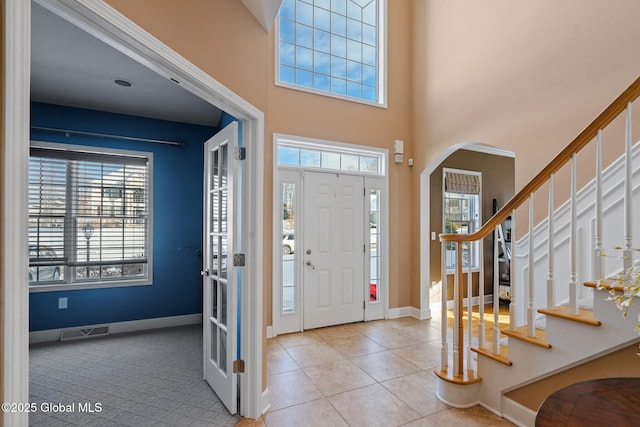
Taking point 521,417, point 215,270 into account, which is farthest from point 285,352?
point 521,417

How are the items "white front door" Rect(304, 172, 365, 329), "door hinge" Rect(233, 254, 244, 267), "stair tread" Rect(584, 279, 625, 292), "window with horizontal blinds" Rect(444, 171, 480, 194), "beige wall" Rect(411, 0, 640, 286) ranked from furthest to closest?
"window with horizontal blinds" Rect(444, 171, 480, 194), "white front door" Rect(304, 172, 365, 329), "beige wall" Rect(411, 0, 640, 286), "door hinge" Rect(233, 254, 244, 267), "stair tread" Rect(584, 279, 625, 292)

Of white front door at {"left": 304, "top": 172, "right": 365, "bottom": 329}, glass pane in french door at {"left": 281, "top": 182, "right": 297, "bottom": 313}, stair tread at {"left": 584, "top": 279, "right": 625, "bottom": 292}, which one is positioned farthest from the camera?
white front door at {"left": 304, "top": 172, "right": 365, "bottom": 329}

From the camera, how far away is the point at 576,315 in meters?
1.79

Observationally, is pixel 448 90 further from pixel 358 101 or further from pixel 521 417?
pixel 521 417

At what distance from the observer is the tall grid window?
161 inches

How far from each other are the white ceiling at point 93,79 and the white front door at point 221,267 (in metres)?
1.05

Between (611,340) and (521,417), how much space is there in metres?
0.86

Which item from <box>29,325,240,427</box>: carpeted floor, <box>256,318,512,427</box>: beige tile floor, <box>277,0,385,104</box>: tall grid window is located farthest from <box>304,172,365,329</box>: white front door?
<box>29,325,240,427</box>: carpeted floor

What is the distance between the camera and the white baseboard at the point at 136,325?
358cm

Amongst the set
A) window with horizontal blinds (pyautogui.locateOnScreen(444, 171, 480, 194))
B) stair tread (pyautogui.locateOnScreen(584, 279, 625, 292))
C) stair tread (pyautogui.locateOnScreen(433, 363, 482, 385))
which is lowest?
stair tread (pyautogui.locateOnScreen(433, 363, 482, 385))

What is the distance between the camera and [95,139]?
12.7 feet

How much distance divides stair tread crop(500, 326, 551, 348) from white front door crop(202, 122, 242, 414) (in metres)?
1.90

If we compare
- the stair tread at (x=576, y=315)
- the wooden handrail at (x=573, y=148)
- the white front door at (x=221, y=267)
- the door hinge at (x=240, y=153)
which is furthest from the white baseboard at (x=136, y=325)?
the stair tread at (x=576, y=315)

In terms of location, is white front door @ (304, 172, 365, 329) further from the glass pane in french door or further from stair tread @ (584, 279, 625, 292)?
stair tread @ (584, 279, 625, 292)
